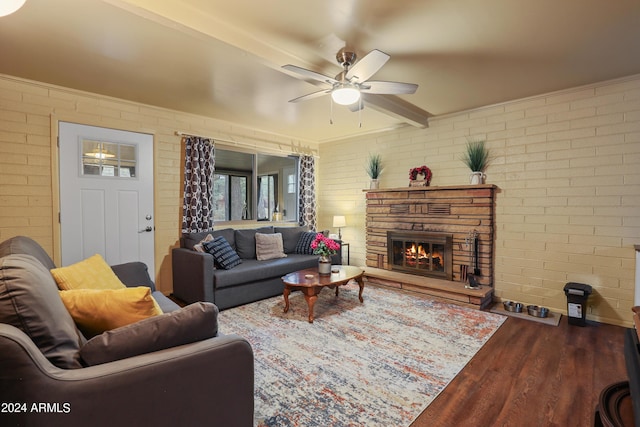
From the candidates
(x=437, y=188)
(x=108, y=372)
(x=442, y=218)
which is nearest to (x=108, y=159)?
(x=108, y=372)

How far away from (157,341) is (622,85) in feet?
15.2

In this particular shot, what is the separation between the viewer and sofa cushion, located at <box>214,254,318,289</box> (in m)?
3.60

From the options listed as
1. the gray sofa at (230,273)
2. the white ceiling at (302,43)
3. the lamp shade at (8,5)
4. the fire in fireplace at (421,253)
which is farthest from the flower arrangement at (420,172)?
the lamp shade at (8,5)

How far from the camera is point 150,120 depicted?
4.00 meters

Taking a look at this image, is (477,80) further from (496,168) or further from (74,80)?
(74,80)

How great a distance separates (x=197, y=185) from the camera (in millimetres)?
4305

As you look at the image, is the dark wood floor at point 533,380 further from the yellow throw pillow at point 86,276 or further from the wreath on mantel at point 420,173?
the wreath on mantel at point 420,173

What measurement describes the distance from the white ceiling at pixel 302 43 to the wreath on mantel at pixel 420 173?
1189 millimetres

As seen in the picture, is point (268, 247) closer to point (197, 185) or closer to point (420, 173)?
point (197, 185)


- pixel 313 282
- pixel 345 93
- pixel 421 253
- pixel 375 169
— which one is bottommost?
pixel 313 282

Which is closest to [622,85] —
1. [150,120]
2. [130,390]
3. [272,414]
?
[272,414]

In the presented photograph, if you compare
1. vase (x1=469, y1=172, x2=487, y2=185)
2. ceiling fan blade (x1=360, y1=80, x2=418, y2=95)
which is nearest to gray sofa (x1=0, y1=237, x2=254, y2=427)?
ceiling fan blade (x1=360, y1=80, x2=418, y2=95)

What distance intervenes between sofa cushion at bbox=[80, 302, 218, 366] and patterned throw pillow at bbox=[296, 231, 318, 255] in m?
3.50

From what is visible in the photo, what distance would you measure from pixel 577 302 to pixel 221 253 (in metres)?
4.00
